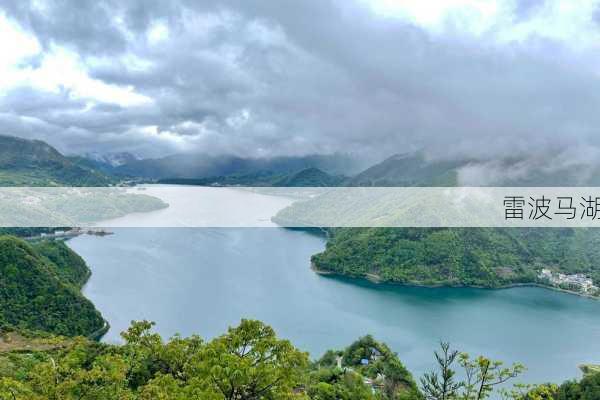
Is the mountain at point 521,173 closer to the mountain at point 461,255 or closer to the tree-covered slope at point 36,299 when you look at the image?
the mountain at point 461,255

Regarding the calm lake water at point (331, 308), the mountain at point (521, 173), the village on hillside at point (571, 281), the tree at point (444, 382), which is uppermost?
the mountain at point (521, 173)

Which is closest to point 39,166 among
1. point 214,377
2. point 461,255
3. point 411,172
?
point 411,172

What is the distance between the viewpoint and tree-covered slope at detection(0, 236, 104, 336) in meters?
21.5

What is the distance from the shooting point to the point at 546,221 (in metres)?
44.8

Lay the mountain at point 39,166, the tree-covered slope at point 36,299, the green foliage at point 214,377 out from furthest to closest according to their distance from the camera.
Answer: the mountain at point 39,166 → the tree-covered slope at point 36,299 → the green foliage at point 214,377

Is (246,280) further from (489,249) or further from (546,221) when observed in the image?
(546,221)

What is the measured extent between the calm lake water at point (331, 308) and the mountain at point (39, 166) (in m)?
41.3

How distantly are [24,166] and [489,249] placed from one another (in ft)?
242

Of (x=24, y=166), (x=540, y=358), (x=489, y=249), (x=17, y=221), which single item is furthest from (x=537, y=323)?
(x=24, y=166)

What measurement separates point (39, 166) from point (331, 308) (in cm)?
7152

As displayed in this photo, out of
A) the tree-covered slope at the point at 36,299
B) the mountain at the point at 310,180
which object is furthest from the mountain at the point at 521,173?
the tree-covered slope at the point at 36,299

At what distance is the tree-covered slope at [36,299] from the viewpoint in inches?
847

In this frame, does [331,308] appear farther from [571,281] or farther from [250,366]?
[250,366]

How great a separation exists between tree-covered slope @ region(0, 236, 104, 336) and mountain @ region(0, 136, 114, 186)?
48702mm
